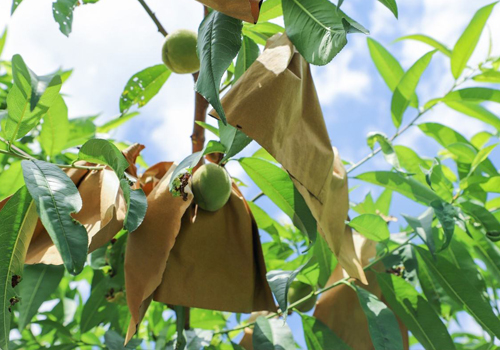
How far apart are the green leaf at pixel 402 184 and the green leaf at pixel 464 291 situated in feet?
0.34

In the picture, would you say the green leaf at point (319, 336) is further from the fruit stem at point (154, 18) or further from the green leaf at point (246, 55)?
→ the fruit stem at point (154, 18)

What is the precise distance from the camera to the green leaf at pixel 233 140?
A: 0.77 metres

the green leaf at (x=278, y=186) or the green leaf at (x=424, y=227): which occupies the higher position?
the green leaf at (x=424, y=227)

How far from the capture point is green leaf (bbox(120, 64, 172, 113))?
3.90ft

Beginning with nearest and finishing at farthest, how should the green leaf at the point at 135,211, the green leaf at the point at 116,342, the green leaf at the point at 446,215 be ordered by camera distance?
the green leaf at the point at 135,211, the green leaf at the point at 446,215, the green leaf at the point at 116,342

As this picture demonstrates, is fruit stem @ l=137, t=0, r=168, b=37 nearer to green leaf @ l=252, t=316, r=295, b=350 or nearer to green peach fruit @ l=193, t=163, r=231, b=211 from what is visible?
green peach fruit @ l=193, t=163, r=231, b=211

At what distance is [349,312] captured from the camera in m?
1.14

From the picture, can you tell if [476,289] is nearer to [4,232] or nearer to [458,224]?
[458,224]

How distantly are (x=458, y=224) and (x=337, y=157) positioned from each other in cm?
39

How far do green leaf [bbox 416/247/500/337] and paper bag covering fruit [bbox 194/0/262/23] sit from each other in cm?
62

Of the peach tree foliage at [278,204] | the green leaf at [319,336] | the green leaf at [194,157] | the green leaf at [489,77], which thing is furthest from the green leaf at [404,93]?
the green leaf at [194,157]

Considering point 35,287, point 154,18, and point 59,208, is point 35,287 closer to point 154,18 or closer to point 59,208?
point 59,208

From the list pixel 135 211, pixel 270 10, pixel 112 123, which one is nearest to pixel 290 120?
pixel 135 211

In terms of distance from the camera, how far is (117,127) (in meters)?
1.64
